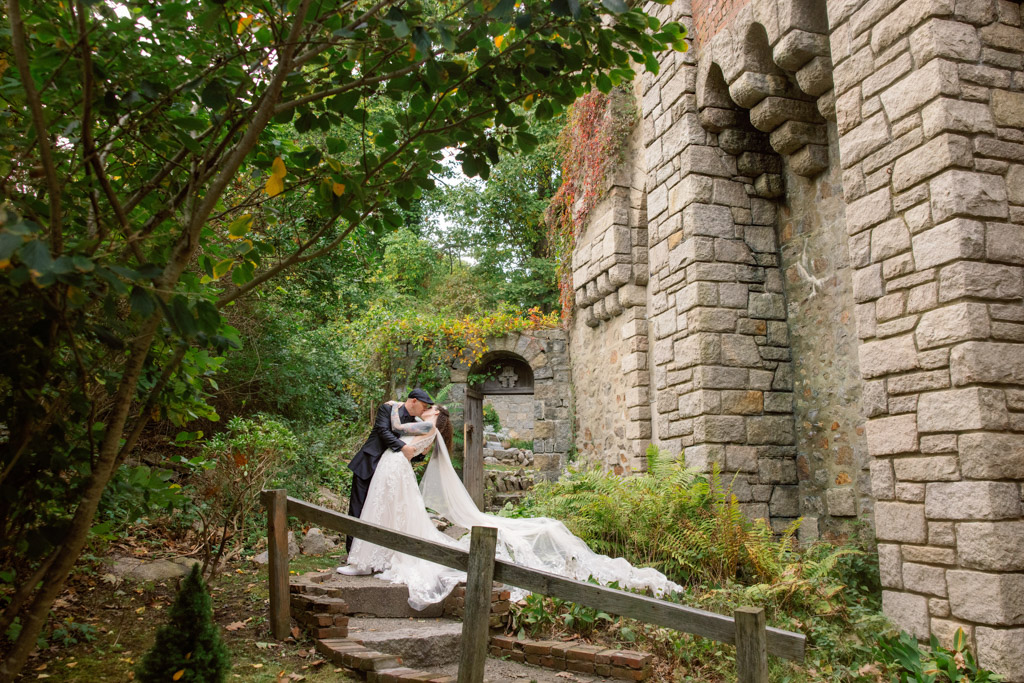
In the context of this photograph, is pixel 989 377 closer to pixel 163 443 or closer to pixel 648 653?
pixel 648 653

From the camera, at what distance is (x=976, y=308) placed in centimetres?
375

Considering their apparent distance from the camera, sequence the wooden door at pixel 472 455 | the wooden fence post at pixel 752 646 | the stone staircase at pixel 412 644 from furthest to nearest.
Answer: the wooden door at pixel 472 455
the stone staircase at pixel 412 644
the wooden fence post at pixel 752 646

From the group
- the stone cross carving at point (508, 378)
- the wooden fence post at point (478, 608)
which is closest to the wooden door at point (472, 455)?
the stone cross carving at point (508, 378)

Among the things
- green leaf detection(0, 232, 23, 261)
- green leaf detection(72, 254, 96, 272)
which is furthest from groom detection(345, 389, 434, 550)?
green leaf detection(0, 232, 23, 261)

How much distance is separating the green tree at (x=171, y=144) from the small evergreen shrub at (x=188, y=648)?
63cm

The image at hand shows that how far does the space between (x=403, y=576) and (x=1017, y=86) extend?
18.0ft

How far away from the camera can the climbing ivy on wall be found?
866cm

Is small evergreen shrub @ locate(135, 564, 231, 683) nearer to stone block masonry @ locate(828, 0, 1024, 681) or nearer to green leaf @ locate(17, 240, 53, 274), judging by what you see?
green leaf @ locate(17, 240, 53, 274)

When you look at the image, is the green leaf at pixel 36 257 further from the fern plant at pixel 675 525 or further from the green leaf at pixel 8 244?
the fern plant at pixel 675 525

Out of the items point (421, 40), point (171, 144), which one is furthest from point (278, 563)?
point (421, 40)

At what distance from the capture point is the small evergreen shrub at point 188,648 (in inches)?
119

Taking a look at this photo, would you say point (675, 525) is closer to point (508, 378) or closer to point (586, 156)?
point (586, 156)

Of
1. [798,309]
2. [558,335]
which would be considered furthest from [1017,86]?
[558,335]

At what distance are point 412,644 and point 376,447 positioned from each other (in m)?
2.43
